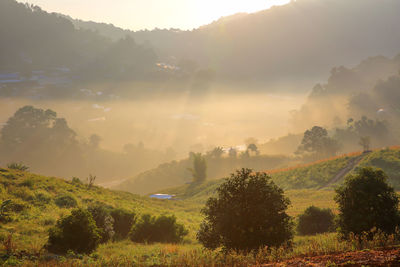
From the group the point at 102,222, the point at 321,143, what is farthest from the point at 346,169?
the point at 102,222

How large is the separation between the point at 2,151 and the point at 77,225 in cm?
18358

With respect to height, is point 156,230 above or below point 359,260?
below

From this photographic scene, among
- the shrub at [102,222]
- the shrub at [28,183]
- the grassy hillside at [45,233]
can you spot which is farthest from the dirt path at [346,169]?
the shrub at [28,183]

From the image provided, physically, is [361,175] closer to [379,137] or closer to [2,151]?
[379,137]

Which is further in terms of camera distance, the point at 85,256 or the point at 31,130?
the point at 31,130

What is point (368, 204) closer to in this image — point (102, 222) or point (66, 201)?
point (102, 222)

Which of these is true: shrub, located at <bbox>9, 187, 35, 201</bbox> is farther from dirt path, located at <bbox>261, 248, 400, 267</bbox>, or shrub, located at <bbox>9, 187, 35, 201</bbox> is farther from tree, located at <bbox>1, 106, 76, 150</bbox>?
tree, located at <bbox>1, 106, 76, 150</bbox>

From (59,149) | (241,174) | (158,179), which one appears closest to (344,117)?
(158,179)

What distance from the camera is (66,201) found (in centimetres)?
2841

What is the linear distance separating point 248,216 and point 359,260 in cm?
538

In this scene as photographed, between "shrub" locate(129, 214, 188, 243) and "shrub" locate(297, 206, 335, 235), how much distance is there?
36.0 feet

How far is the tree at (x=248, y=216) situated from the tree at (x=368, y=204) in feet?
10.6

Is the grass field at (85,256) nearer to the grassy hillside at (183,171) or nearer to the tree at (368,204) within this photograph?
the tree at (368,204)

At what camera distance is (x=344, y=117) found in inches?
7648
